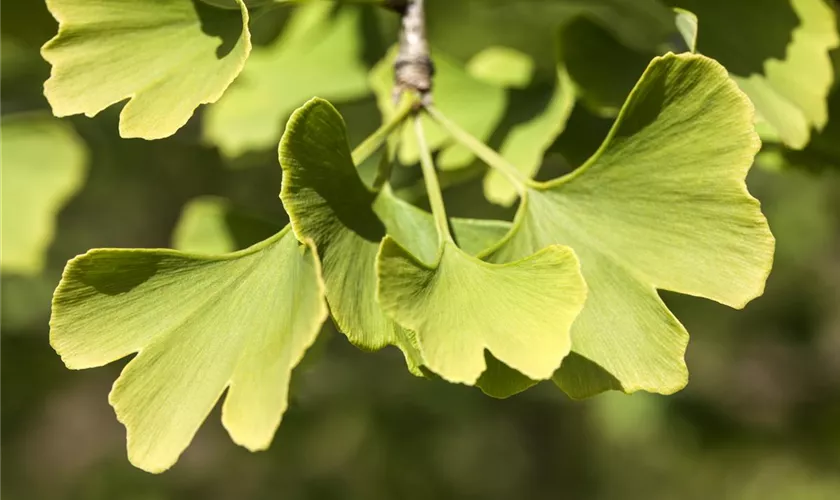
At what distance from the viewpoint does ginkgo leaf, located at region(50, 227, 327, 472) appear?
1.45 ft

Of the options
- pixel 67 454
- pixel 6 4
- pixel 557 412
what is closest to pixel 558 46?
pixel 6 4

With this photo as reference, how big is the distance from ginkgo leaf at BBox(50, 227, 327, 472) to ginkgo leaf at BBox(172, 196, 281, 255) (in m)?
0.27

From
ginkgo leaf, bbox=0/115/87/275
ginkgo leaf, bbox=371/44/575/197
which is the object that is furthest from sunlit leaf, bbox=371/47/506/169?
ginkgo leaf, bbox=0/115/87/275

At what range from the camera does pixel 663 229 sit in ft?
1.59

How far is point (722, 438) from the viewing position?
2.13m

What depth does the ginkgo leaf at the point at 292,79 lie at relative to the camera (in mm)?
853

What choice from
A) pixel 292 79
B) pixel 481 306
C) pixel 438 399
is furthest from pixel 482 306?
pixel 438 399

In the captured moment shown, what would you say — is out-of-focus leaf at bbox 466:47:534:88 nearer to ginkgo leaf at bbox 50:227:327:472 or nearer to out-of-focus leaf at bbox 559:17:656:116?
out-of-focus leaf at bbox 559:17:656:116

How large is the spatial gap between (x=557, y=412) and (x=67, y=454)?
2.54 metres

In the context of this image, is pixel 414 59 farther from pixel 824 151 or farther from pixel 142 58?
pixel 824 151

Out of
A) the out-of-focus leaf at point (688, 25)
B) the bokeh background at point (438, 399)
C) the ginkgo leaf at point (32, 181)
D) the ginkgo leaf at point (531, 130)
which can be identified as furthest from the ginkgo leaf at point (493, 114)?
the bokeh background at point (438, 399)

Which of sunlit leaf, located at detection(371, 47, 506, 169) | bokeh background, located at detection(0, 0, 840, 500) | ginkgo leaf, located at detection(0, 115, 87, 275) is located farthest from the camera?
bokeh background, located at detection(0, 0, 840, 500)

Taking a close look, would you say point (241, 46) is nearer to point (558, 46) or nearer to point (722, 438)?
point (558, 46)

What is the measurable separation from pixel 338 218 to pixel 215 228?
0.34 meters
